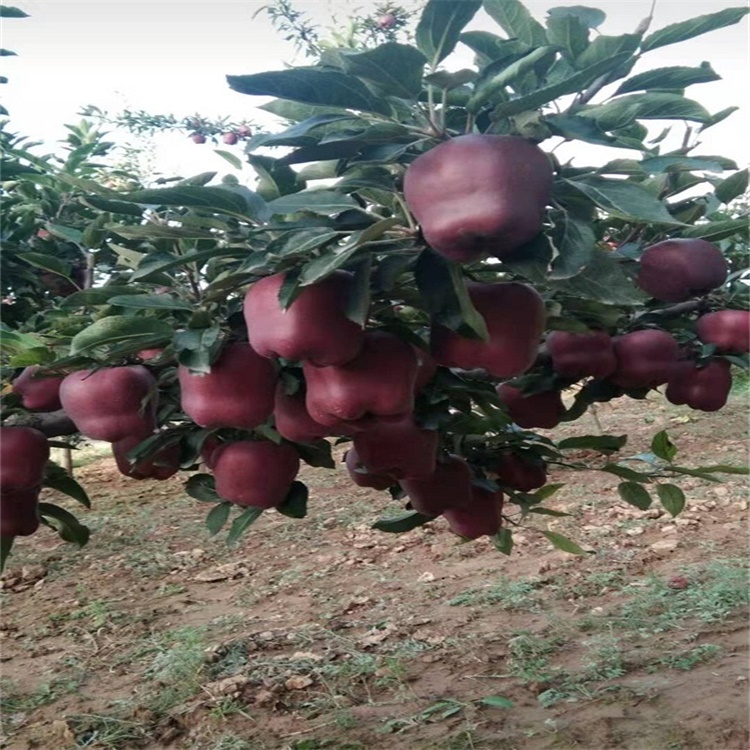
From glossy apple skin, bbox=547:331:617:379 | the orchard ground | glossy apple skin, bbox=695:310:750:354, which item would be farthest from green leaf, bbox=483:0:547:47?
the orchard ground

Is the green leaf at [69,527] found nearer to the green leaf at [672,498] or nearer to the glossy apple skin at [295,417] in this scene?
the glossy apple skin at [295,417]

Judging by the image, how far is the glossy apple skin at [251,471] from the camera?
130cm

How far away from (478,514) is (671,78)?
41.1 inches

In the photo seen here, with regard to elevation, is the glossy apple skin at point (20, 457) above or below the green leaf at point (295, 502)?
above

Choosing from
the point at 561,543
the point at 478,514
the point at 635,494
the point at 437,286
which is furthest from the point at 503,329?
the point at 561,543

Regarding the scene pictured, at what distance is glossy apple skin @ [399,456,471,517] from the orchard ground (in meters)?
1.00

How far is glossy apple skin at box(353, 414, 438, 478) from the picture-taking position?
4.06 ft

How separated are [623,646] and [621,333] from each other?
1781 millimetres

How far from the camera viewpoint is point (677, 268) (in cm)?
116

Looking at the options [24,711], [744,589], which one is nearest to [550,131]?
[24,711]

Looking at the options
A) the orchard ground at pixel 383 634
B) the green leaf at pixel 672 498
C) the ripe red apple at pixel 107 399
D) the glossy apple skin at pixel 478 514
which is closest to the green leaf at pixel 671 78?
the ripe red apple at pixel 107 399

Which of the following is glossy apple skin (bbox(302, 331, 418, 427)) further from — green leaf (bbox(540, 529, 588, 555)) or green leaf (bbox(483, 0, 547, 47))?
green leaf (bbox(540, 529, 588, 555))

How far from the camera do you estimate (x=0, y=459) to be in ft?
3.78

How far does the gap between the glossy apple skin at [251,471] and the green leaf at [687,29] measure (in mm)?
811
